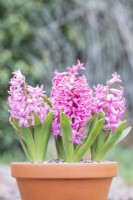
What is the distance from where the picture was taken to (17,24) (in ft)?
21.1

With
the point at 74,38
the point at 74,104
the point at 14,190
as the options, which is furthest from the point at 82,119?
the point at 74,38

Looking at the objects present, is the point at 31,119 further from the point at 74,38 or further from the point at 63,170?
the point at 74,38

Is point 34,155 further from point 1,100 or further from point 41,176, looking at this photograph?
point 1,100

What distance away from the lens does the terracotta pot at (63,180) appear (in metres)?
2.32

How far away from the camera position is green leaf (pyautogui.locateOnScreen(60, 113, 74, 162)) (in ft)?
7.64

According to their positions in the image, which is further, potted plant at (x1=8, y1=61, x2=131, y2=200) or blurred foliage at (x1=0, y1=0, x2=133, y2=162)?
blurred foliage at (x1=0, y1=0, x2=133, y2=162)

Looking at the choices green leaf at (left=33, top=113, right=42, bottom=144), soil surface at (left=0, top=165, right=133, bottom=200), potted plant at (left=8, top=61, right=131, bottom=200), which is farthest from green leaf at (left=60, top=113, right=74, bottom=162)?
soil surface at (left=0, top=165, right=133, bottom=200)

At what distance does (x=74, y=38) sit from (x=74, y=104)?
4.69 meters

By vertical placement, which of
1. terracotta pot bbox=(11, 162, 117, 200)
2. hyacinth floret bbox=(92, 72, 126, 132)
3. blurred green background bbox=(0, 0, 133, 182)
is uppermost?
blurred green background bbox=(0, 0, 133, 182)

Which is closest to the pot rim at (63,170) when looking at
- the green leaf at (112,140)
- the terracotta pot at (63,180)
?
the terracotta pot at (63,180)

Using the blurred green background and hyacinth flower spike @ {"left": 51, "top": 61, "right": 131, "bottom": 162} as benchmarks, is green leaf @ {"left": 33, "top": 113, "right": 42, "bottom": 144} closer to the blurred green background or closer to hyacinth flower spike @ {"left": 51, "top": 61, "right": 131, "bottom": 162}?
hyacinth flower spike @ {"left": 51, "top": 61, "right": 131, "bottom": 162}

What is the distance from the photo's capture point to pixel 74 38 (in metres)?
7.05

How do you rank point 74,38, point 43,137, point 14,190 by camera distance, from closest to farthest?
1. point 43,137
2. point 14,190
3. point 74,38

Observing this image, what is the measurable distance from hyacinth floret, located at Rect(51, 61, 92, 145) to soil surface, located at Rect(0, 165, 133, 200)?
1.35 metres
